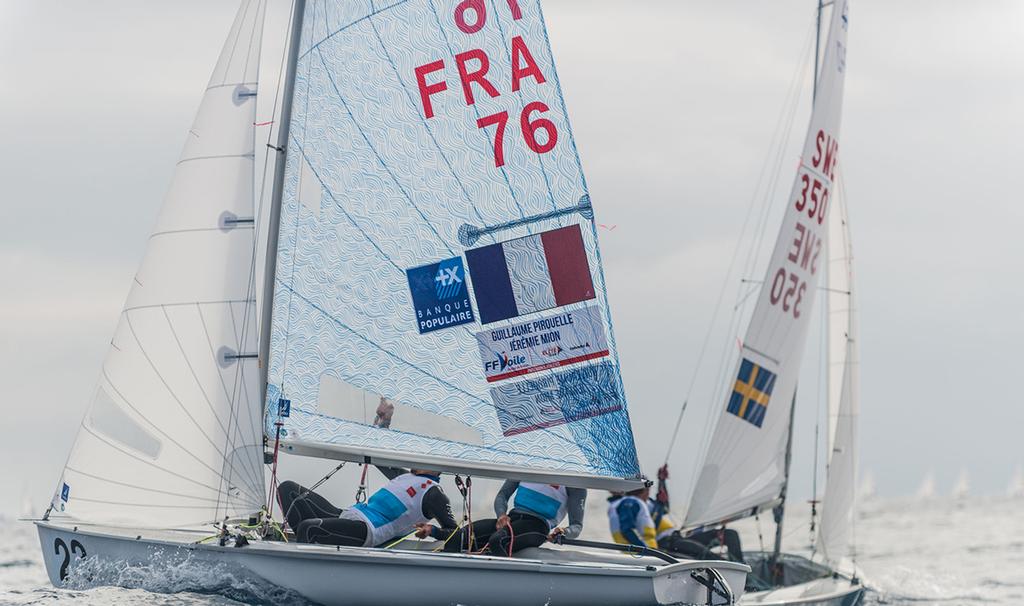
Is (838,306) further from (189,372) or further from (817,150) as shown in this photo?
(189,372)

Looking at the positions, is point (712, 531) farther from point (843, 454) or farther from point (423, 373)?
point (423, 373)

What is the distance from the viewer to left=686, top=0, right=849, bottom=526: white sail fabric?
1589 cm

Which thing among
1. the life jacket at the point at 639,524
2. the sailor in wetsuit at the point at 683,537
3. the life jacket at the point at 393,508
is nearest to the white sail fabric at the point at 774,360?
the sailor in wetsuit at the point at 683,537

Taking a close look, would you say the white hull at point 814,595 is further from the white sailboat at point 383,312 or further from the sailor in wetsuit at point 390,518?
the sailor in wetsuit at point 390,518

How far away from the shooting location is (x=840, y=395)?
58.4ft

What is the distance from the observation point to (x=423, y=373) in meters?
10.8

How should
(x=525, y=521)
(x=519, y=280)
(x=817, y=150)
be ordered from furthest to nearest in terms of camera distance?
(x=817, y=150)
(x=519, y=280)
(x=525, y=521)

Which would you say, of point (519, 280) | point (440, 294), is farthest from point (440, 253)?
point (519, 280)

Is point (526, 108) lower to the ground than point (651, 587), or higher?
higher

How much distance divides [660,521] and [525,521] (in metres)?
3.48

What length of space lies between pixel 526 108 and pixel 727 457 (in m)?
6.28

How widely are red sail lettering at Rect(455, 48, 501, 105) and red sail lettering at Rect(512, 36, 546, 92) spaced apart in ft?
0.62

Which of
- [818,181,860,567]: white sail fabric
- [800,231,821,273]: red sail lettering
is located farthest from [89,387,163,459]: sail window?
[818,181,860,567]: white sail fabric

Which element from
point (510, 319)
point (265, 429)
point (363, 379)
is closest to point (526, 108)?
point (510, 319)
